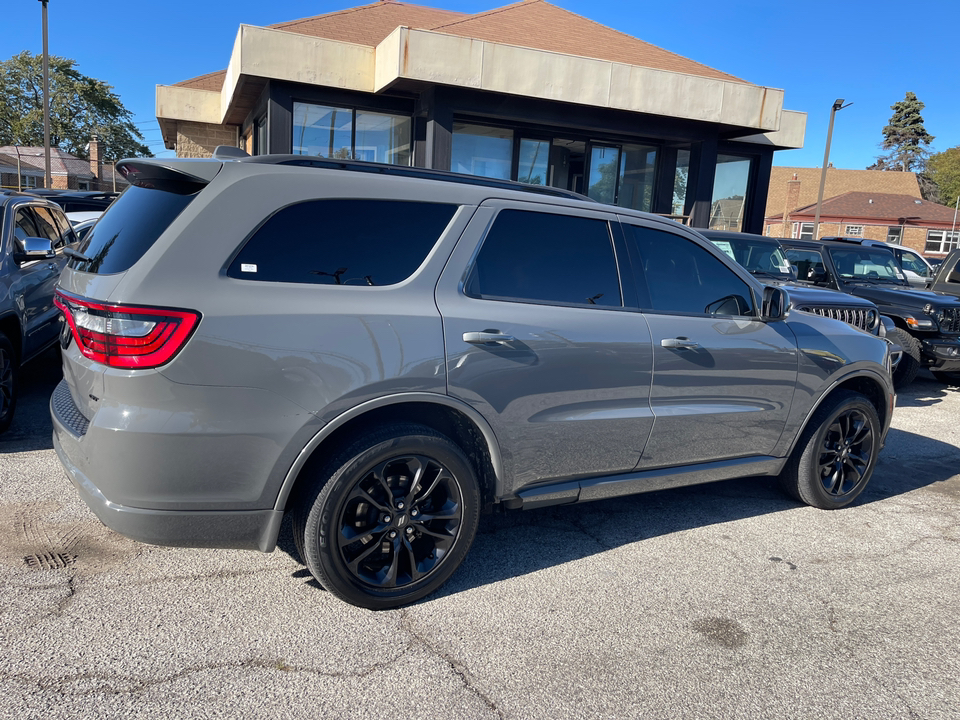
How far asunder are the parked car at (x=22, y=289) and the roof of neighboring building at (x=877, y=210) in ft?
180

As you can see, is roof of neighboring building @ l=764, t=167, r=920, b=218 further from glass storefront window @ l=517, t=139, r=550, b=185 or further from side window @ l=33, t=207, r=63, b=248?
side window @ l=33, t=207, r=63, b=248

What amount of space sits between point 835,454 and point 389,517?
323 cm

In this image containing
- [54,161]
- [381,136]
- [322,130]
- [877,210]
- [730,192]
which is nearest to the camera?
[322,130]

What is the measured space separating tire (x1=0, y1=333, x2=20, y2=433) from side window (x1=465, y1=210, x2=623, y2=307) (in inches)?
160

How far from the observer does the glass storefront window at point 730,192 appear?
18.3 meters

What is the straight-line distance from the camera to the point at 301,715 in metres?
2.50

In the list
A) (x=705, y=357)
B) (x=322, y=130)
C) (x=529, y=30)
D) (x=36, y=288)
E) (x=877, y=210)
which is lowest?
(x=36, y=288)

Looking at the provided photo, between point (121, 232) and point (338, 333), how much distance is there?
1.09 metres

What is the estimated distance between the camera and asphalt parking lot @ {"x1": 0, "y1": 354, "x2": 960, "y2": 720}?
8.66 feet

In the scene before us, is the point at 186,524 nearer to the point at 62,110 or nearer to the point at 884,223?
the point at 884,223

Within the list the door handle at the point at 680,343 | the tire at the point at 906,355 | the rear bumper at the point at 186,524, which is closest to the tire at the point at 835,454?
the door handle at the point at 680,343

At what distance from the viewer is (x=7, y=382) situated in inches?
214

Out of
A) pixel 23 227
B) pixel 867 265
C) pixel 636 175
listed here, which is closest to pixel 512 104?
pixel 636 175

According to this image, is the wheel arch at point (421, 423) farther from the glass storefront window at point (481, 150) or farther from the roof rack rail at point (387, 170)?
the glass storefront window at point (481, 150)
